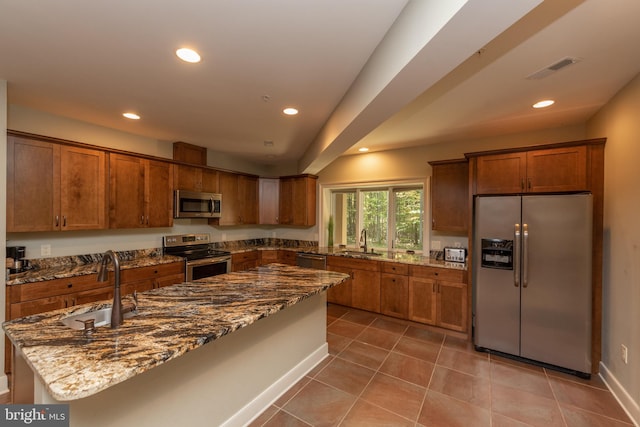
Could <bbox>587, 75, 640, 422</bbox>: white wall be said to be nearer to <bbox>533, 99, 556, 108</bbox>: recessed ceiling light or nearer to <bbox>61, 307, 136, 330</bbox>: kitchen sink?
<bbox>533, 99, 556, 108</bbox>: recessed ceiling light

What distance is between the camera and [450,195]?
366 centimetres

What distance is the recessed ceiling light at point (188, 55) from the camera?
1.78 m

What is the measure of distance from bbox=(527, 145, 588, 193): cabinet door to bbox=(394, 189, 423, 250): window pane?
160 centimetres

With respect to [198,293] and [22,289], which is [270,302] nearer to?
[198,293]

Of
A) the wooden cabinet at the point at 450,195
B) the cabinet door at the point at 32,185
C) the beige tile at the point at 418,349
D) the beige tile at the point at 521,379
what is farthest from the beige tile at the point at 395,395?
the cabinet door at the point at 32,185

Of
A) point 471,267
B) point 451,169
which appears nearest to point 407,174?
point 451,169

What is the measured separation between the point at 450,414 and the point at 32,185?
424 centimetres

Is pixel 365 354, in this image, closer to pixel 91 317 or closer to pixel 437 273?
pixel 437 273

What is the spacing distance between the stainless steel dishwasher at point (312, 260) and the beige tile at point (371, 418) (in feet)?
8.07

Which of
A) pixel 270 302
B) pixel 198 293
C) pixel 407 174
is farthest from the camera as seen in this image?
pixel 407 174

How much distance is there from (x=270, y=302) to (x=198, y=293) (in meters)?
0.60

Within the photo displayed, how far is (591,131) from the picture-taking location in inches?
115

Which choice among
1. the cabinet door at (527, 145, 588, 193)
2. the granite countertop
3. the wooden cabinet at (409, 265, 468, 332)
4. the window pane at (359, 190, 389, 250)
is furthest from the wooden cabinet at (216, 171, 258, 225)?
the cabinet door at (527, 145, 588, 193)

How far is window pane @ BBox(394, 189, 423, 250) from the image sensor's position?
4.31 m
